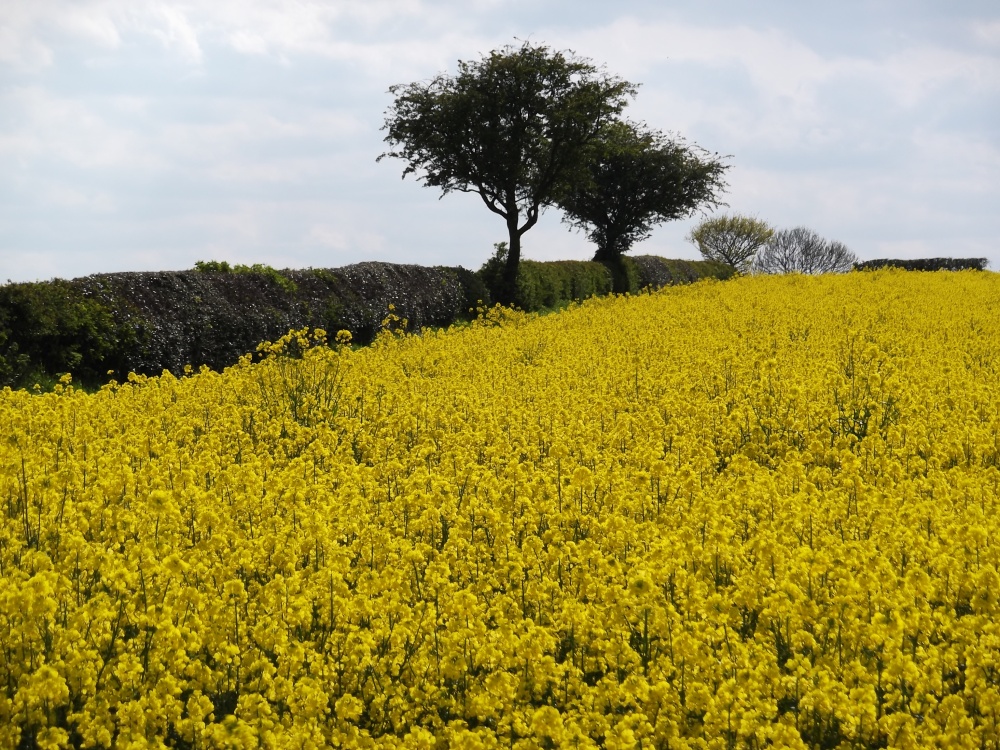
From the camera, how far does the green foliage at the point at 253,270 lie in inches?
778

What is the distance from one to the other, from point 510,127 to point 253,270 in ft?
45.4

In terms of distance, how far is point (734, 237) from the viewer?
67312 millimetres

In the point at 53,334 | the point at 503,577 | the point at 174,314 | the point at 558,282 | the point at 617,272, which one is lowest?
the point at 503,577

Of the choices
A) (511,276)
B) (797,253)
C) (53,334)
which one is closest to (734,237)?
(797,253)

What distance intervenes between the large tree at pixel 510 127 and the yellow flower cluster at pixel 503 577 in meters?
20.1

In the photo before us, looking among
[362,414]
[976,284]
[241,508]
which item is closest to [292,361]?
[362,414]

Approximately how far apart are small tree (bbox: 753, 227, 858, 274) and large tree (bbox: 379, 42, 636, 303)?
4114cm

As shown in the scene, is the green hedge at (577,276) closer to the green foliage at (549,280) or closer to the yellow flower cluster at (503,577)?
the green foliage at (549,280)

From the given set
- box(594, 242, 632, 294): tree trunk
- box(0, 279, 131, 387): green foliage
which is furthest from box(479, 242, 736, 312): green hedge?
box(0, 279, 131, 387): green foliage

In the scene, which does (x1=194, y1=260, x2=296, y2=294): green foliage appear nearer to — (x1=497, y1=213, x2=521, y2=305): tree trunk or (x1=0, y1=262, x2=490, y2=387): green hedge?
(x1=0, y1=262, x2=490, y2=387): green hedge

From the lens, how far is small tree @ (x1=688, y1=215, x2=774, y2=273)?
6694cm

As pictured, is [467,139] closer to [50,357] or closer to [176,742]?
[50,357]

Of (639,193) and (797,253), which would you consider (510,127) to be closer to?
(639,193)

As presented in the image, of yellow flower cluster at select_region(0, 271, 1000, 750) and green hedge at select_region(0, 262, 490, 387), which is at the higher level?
green hedge at select_region(0, 262, 490, 387)
